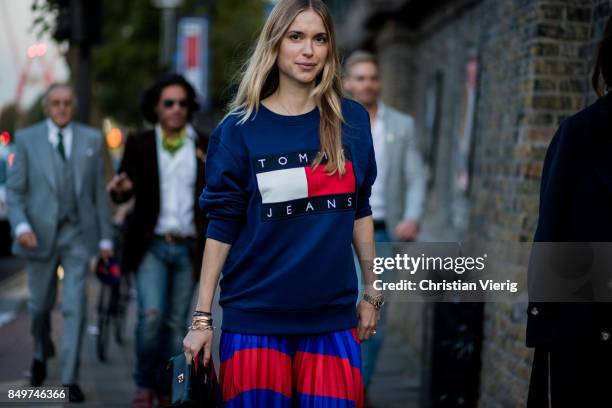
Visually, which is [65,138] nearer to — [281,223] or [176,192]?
[176,192]

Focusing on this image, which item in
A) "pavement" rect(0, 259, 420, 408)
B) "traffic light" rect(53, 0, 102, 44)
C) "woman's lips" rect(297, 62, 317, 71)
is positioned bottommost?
"pavement" rect(0, 259, 420, 408)

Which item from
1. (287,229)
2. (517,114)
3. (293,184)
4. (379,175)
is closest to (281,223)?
(287,229)

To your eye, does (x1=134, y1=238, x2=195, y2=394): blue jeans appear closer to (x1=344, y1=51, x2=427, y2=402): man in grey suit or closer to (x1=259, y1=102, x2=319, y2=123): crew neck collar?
(x1=344, y1=51, x2=427, y2=402): man in grey suit

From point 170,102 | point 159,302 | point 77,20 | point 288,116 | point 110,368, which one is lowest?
point 110,368

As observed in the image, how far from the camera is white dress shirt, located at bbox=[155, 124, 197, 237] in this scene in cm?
612

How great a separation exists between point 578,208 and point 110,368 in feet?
17.4

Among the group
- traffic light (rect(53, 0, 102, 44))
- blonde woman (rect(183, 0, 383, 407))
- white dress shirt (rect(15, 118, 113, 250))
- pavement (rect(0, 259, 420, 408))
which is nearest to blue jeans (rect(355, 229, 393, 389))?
pavement (rect(0, 259, 420, 408))

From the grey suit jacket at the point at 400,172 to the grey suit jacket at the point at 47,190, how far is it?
6.24ft

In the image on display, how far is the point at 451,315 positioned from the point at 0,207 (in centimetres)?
1070

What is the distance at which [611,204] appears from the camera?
322cm

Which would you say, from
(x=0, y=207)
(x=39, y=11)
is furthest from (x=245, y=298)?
(x=0, y=207)

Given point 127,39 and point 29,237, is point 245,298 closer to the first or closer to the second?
point 29,237

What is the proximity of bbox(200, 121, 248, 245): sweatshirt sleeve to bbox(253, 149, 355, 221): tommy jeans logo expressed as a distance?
82 millimetres

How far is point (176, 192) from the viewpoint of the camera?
6129mm
